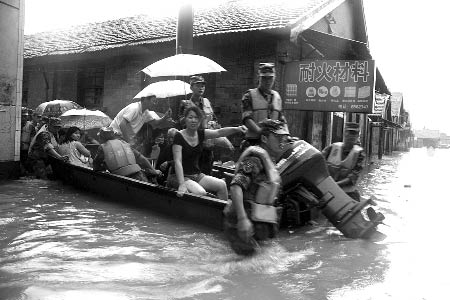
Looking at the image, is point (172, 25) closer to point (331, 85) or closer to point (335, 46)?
point (335, 46)

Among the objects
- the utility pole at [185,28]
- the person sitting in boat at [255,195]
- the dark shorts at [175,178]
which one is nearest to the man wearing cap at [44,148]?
the utility pole at [185,28]

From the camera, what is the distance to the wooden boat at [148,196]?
5.39m

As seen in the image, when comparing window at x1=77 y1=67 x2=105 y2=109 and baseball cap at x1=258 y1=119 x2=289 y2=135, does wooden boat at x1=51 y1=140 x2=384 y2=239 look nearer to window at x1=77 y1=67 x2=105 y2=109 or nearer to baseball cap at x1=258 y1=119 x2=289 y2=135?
baseball cap at x1=258 y1=119 x2=289 y2=135

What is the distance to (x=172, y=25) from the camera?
543 inches

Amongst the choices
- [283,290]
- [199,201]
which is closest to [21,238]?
[199,201]

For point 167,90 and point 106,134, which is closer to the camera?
point 106,134

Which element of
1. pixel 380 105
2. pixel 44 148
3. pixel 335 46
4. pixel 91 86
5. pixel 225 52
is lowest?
pixel 44 148

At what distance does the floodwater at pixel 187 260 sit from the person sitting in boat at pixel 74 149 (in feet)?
6.77

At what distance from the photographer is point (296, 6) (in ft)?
39.2

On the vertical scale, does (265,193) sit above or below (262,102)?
below

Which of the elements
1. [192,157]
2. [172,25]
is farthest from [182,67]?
[172,25]

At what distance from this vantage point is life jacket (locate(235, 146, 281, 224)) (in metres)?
3.93

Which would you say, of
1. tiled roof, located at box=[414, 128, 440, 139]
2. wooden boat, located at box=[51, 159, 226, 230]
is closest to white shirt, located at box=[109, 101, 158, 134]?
wooden boat, located at box=[51, 159, 226, 230]

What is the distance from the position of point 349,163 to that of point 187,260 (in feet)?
8.72
